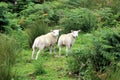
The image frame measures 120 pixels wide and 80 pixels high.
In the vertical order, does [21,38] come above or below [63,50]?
above

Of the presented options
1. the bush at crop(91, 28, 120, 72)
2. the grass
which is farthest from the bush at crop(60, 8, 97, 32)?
the bush at crop(91, 28, 120, 72)

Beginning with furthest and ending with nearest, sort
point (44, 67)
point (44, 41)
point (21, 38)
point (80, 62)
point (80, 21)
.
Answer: point (80, 21), point (21, 38), point (44, 41), point (44, 67), point (80, 62)

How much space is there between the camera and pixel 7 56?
784 centimetres

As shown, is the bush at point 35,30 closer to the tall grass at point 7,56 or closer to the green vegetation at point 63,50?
the green vegetation at point 63,50

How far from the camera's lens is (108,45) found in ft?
25.6

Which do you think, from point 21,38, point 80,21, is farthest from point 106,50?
point 80,21

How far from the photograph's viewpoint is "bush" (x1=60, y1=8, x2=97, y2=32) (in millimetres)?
12422

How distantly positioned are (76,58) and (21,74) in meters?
1.33

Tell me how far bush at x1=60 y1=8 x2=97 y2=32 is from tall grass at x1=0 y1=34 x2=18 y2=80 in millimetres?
4045

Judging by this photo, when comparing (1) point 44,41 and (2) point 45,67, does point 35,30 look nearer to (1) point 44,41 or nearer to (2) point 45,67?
(1) point 44,41

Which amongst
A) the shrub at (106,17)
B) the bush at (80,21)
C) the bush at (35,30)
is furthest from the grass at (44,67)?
the shrub at (106,17)

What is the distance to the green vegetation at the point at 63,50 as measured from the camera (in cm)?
755

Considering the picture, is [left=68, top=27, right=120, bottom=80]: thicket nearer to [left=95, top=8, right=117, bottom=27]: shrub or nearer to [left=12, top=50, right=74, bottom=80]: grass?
[left=12, top=50, right=74, bottom=80]: grass

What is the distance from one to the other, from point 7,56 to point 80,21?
5197mm
